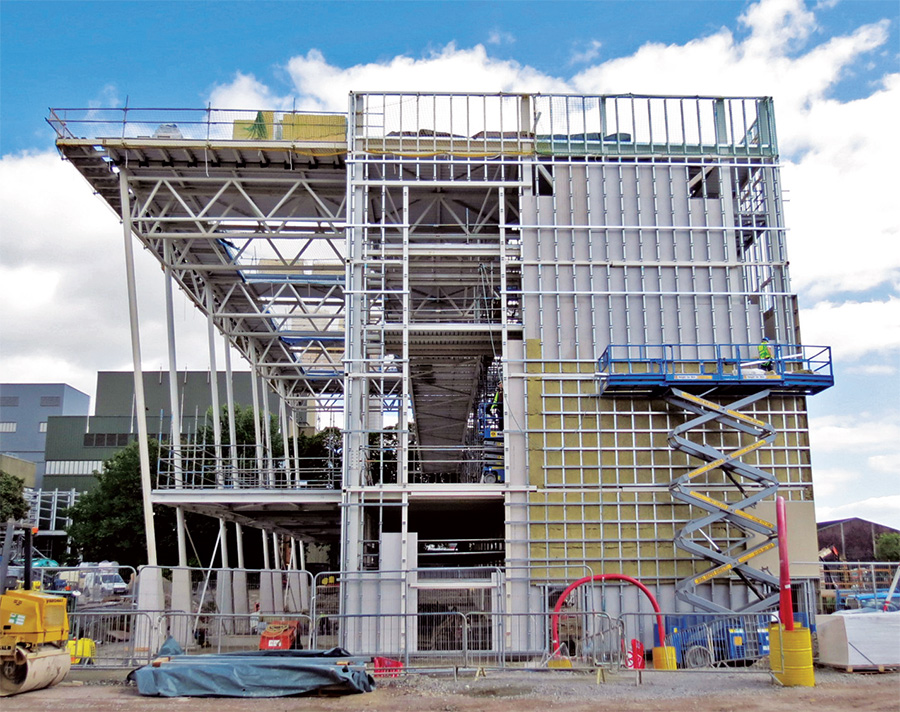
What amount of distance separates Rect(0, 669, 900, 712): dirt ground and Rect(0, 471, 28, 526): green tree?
117 ft

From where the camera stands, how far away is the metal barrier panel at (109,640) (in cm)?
2005

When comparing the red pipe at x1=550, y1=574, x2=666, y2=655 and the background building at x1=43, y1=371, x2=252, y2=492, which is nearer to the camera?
the red pipe at x1=550, y1=574, x2=666, y2=655

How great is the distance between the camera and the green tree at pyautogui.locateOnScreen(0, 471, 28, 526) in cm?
4984

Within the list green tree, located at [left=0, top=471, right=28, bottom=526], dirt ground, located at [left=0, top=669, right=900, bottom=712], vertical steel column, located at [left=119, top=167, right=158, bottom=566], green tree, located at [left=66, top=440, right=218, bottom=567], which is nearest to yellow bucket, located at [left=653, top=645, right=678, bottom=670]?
dirt ground, located at [left=0, top=669, right=900, bottom=712]

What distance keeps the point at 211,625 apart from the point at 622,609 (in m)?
11.4

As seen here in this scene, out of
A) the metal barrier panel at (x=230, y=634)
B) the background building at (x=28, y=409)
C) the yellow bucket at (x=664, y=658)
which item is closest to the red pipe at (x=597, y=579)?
the yellow bucket at (x=664, y=658)

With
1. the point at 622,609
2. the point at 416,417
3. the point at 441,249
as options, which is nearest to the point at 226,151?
the point at 441,249

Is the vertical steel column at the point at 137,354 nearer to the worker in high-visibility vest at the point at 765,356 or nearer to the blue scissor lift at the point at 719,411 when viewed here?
the blue scissor lift at the point at 719,411

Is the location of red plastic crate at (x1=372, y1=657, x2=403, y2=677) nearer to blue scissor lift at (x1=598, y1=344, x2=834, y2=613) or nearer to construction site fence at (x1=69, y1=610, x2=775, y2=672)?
construction site fence at (x1=69, y1=610, x2=775, y2=672)

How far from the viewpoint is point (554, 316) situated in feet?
91.3

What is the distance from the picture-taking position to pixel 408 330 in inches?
1108

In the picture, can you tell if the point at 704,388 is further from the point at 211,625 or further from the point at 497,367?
the point at 211,625

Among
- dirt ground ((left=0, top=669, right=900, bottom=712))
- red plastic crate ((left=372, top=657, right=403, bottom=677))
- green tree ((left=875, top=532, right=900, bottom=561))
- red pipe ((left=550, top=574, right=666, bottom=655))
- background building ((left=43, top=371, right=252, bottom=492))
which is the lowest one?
dirt ground ((left=0, top=669, right=900, bottom=712))

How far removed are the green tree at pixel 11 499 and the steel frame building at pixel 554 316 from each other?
23.4 m
